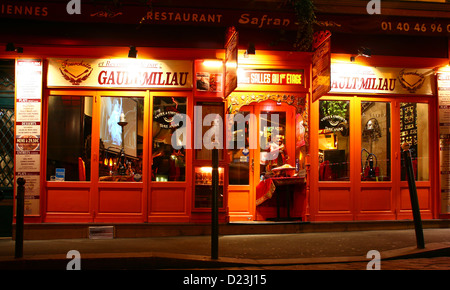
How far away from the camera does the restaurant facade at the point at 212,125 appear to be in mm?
8938

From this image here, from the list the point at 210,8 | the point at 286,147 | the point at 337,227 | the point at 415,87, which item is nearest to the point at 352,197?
the point at 337,227

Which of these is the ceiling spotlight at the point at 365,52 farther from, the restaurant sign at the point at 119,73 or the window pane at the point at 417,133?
the restaurant sign at the point at 119,73

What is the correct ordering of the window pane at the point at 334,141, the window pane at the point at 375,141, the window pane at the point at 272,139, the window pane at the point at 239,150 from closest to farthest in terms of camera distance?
the window pane at the point at 334,141 < the window pane at the point at 375,141 < the window pane at the point at 239,150 < the window pane at the point at 272,139

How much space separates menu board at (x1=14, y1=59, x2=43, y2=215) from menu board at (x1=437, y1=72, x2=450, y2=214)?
8449 mm

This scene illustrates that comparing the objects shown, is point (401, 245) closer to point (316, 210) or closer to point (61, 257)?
point (316, 210)

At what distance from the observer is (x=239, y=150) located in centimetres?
1030

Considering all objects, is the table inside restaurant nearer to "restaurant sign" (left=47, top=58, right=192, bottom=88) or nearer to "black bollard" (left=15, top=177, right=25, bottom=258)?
"restaurant sign" (left=47, top=58, right=192, bottom=88)

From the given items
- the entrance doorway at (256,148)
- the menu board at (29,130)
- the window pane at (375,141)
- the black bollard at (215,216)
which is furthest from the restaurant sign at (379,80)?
the menu board at (29,130)

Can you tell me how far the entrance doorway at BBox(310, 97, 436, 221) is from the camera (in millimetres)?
9578

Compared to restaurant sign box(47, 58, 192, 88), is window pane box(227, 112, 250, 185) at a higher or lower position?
lower

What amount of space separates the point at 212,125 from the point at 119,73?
218 centimetres

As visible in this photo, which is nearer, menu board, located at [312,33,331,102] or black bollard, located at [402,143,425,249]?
black bollard, located at [402,143,425,249]

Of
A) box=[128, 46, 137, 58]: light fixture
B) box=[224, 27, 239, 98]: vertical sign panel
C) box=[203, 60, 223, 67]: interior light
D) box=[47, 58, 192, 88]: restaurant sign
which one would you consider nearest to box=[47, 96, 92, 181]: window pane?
box=[47, 58, 192, 88]: restaurant sign

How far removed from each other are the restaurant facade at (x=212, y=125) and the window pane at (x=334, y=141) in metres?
0.02
